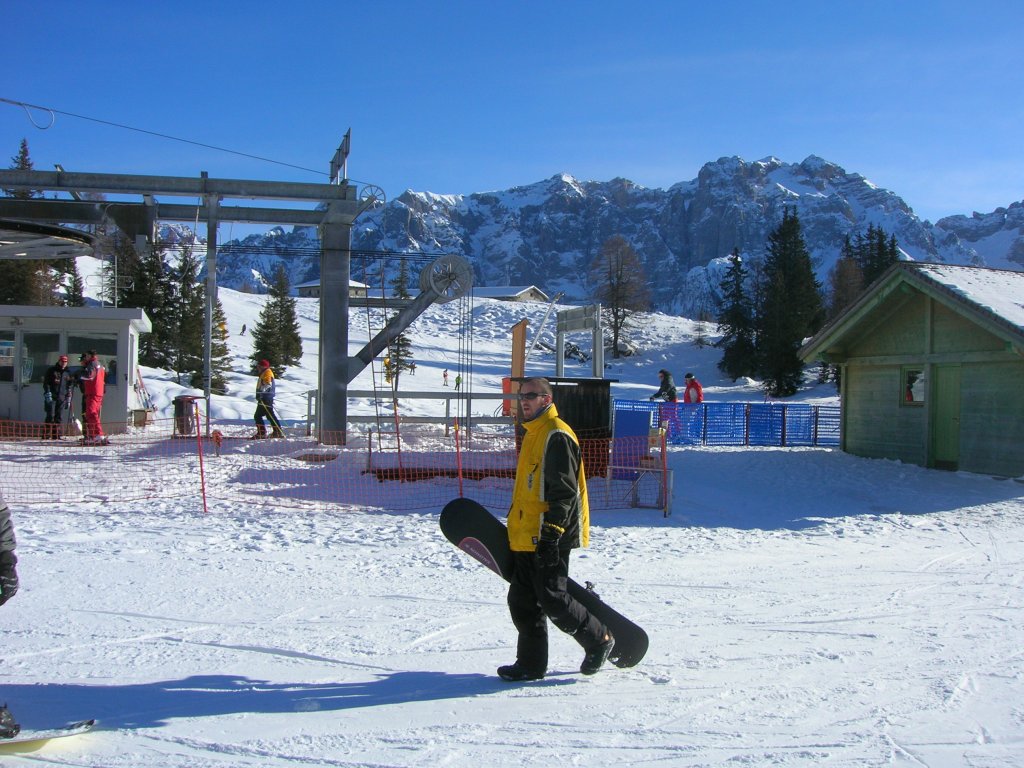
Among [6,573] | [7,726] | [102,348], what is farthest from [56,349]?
[7,726]

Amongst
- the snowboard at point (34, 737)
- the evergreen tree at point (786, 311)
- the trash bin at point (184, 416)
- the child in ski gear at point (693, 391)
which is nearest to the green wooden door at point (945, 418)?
the child in ski gear at point (693, 391)


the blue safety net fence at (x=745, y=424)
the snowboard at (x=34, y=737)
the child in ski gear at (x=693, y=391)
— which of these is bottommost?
the snowboard at (x=34, y=737)

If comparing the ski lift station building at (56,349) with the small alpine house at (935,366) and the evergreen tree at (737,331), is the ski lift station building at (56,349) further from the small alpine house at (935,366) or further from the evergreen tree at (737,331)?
the evergreen tree at (737,331)

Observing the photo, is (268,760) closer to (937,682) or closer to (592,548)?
(937,682)

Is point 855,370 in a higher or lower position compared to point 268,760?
higher

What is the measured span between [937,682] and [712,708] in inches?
62.3

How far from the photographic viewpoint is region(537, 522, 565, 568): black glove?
4688mm

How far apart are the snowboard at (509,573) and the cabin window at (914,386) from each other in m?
13.8

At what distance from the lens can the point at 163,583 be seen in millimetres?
7223

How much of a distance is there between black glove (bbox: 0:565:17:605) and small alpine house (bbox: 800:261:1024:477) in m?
14.7

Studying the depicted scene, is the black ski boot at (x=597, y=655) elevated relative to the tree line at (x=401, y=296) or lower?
lower

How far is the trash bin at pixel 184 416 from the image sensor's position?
687 inches

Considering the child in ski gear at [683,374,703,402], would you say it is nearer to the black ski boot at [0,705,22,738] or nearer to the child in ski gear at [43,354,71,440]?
the child in ski gear at [43,354,71,440]

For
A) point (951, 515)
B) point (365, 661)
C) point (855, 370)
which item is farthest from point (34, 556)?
point (855, 370)
